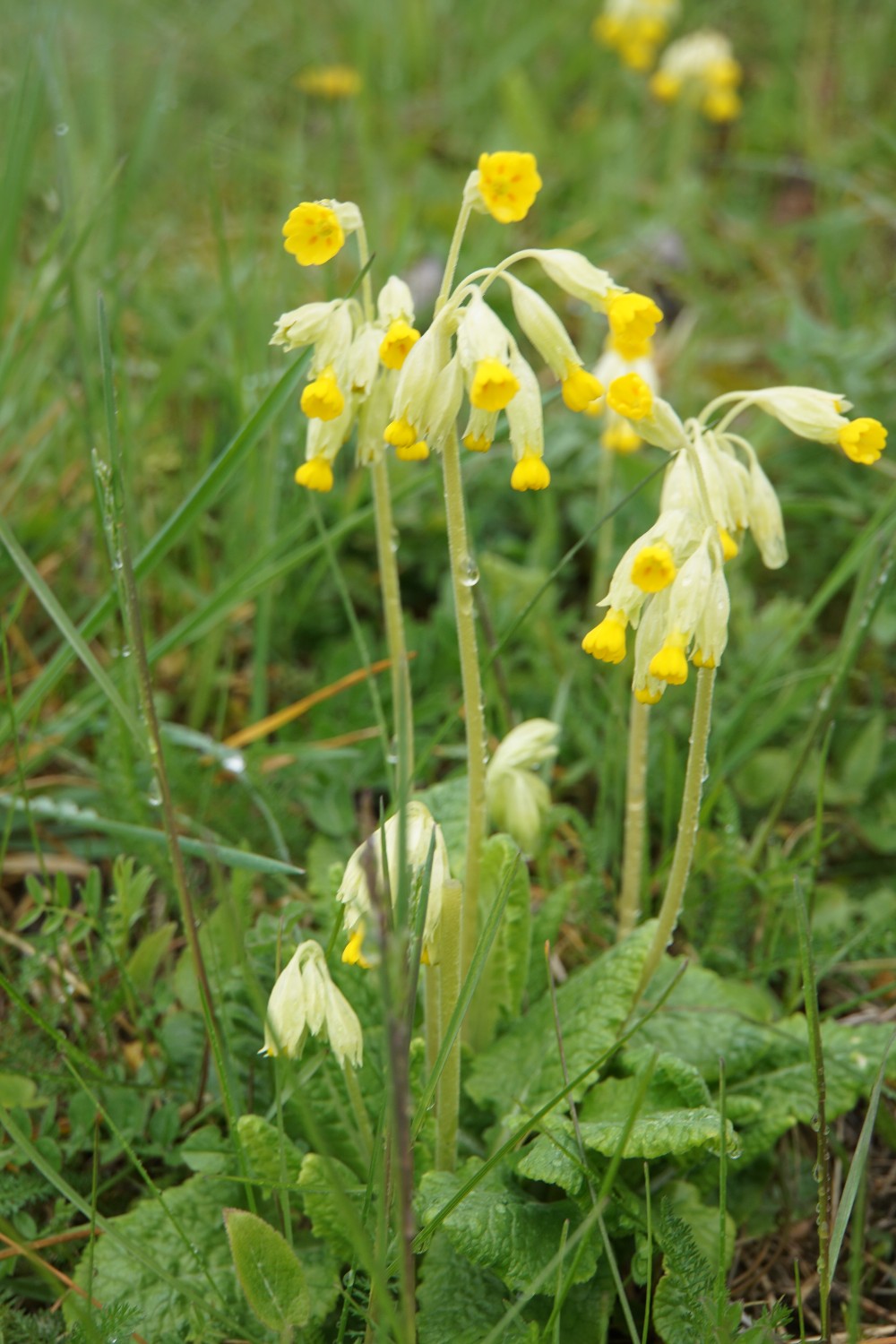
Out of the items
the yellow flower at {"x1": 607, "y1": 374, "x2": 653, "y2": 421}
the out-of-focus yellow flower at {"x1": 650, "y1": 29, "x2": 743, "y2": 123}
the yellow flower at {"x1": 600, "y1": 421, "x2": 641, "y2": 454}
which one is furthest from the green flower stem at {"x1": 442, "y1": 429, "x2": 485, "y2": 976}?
the out-of-focus yellow flower at {"x1": 650, "y1": 29, "x2": 743, "y2": 123}

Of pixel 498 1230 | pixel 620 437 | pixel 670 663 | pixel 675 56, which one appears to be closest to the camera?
pixel 670 663

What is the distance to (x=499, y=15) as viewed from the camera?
6.36 m

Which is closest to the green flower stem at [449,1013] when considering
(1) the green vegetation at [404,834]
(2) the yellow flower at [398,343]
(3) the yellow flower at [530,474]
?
(1) the green vegetation at [404,834]

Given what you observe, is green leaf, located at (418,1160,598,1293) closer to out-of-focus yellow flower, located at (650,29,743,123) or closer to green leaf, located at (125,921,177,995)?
green leaf, located at (125,921,177,995)

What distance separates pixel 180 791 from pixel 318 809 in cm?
33

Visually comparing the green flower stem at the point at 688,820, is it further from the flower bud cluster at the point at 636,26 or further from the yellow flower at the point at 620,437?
the flower bud cluster at the point at 636,26

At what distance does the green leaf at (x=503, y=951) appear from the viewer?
2.39 meters

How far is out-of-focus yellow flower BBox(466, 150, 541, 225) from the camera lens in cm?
Result: 185

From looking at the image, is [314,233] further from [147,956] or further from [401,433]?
[147,956]

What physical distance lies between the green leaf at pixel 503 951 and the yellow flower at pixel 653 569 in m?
0.70

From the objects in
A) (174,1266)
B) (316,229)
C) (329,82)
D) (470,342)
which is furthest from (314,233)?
(329,82)

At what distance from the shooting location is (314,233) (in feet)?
6.63

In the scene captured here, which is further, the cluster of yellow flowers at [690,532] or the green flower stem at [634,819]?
the green flower stem at [634,819]

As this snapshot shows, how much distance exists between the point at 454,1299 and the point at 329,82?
5047mm
